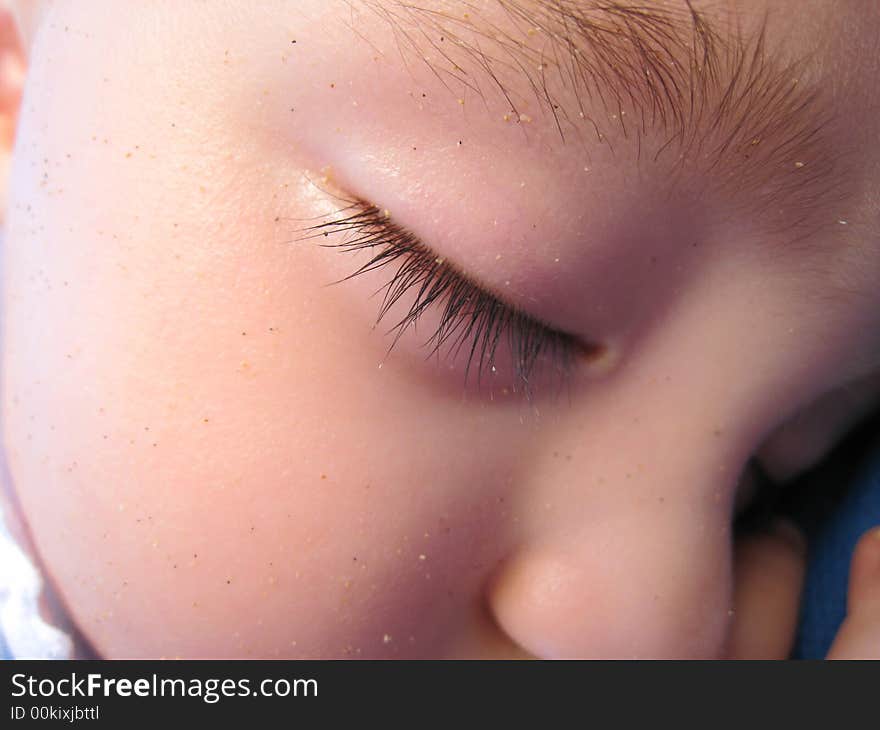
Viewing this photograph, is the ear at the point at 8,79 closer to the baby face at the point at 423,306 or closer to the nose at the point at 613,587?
the baby face at the point at 423,306

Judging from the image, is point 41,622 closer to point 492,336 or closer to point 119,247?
point 119,247

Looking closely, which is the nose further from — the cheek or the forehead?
the forehead

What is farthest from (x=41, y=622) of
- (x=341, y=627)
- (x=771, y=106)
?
(x=771, y=106)

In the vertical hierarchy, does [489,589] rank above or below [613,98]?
below

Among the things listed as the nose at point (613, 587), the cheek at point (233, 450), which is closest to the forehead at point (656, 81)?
the cheek at point (233, 450)

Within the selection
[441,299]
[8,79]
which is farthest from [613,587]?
[8,79]

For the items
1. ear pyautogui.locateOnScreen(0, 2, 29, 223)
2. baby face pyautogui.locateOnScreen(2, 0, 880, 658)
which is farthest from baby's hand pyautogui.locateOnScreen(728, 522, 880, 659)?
ear pyautogui.locateOnScreen(0, 2, 29, 223)

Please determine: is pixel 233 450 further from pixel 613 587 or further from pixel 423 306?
pixel 613 587
